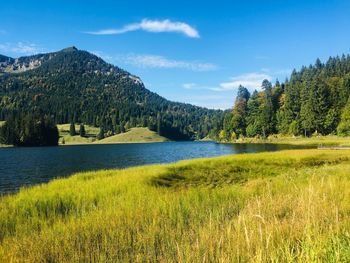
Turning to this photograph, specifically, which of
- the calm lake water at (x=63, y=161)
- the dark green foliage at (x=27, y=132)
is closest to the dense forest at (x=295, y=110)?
the calm lake water at (x=63, y=161)

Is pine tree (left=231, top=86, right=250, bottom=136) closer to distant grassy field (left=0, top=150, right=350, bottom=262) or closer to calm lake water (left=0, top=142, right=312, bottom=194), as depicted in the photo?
calm lake water (left=0, top=142, right=312, bottom=194)

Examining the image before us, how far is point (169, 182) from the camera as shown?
23.3m

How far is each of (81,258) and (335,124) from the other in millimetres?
119850

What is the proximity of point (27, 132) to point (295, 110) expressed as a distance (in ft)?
Answer: 413

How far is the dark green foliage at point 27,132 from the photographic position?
6358 inches

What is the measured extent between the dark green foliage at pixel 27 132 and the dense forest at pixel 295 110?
9451 centimetres

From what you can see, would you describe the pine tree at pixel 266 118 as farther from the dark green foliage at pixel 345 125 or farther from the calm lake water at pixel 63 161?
the calm lake water at pixel 63 161

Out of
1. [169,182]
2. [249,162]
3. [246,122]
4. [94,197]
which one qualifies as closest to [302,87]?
[246,122]

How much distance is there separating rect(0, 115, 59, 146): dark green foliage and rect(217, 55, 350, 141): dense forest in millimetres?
94514

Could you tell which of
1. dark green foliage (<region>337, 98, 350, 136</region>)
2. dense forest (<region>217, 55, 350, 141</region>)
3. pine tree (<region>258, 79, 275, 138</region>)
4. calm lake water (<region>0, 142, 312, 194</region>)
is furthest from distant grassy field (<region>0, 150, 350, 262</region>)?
pine tree (<region>258, 79, 275, 138</region>)

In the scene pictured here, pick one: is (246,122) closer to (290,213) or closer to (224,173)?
(224,173)

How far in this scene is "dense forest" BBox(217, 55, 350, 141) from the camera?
375 feet

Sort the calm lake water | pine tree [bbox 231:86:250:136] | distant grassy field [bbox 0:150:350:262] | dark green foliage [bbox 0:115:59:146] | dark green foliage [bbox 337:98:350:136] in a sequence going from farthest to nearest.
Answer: pine tree [bbox 231:86:250:136] → dark green foliage [bbox 0:115:59:146] → dark green foliage [bbox 337:98:350:136] → the calm lake water → distant grassy field [bbox 0:150:350:262]

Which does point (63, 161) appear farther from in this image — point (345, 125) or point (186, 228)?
point (345, 125)
